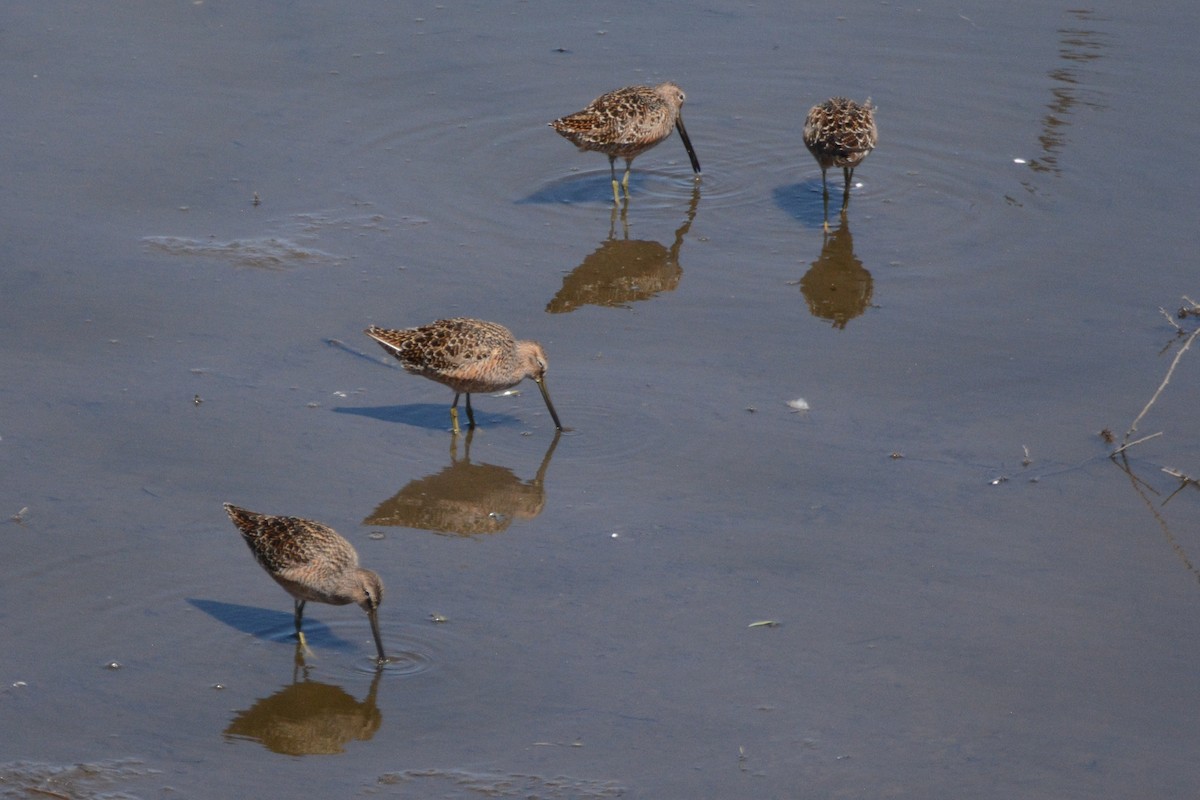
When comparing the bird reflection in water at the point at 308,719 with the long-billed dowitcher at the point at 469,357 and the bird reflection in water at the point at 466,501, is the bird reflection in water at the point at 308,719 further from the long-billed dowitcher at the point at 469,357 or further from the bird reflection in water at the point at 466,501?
the long-billed dowitcher at the point at 469,357

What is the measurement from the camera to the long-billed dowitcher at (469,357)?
27.0 ft

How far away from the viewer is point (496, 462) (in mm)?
8133

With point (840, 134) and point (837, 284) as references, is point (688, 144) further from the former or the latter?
point (837, 284)

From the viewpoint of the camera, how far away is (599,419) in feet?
27.5

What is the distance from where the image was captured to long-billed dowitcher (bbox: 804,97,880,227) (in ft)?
36.3

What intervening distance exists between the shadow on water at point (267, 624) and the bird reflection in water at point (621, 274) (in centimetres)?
345

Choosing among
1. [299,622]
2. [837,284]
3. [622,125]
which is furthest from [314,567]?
[622,125]

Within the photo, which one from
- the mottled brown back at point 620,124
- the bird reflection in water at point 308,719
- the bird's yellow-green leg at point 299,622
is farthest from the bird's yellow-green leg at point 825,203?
the bird reflection in water at point 308,719

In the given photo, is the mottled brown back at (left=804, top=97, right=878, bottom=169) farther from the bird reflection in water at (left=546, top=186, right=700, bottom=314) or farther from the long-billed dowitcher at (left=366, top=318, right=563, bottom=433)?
the long-billed dowitcher at (left=366, top=318, right=563, bottom=433)

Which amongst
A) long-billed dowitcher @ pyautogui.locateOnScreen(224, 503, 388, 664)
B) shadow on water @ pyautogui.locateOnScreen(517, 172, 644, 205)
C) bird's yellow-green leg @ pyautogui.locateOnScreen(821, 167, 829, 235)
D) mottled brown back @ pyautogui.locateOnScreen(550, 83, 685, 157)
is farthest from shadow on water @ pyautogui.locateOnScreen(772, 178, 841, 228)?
long-billed dowitcher @ pyautogui.locateOnScreen(224, 503, 388, 664)

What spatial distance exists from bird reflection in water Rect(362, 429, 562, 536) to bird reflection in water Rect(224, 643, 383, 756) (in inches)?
50.2

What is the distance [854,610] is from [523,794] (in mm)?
1854

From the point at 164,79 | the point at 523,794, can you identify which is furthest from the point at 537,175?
the point at 523,794

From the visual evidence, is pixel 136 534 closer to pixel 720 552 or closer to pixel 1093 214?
pixel 720 552
